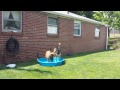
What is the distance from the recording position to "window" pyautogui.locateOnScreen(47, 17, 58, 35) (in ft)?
45.9

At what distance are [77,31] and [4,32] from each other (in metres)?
9.28

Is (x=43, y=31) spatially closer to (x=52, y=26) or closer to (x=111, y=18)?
(x=52, y=26)

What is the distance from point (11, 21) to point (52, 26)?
12.9 ft

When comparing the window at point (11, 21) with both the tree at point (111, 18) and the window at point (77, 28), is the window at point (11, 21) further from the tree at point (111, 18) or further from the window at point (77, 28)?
the tree at point (111, 18)

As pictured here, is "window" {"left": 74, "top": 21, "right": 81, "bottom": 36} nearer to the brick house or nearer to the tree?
the brick house

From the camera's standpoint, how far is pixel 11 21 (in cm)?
1080

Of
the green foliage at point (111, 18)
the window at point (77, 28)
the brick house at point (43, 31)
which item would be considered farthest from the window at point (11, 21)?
the green foliage at point (111, 18)

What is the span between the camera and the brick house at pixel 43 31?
35.4ft

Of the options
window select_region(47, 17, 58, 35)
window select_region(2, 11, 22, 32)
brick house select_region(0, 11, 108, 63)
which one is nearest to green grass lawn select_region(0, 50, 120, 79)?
brick house select_region(0, 11, 108, 63)

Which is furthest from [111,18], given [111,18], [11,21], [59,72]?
[59,72]

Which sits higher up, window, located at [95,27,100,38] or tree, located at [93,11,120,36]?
tree, located at [93,11,120,36]
